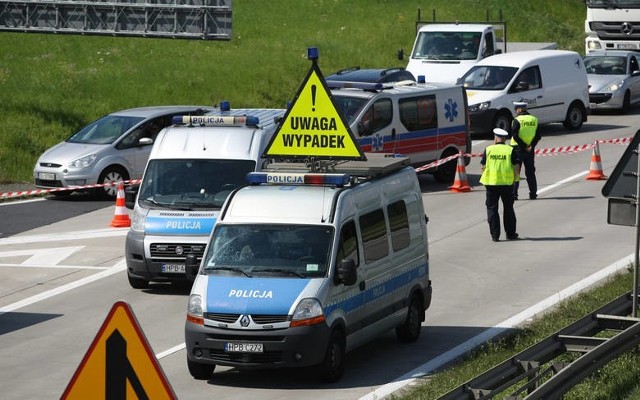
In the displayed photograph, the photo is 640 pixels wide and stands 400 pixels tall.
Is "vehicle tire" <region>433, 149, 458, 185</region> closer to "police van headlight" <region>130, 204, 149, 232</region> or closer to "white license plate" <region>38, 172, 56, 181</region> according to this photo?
"white license plate" <region>38, 172, 56, 181</region>

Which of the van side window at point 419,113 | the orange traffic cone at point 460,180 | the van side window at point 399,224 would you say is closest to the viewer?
the van side window at point 399,224

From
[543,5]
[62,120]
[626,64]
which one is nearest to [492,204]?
[62,120]

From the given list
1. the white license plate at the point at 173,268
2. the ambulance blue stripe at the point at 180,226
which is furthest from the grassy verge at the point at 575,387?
the white license plate at the point at 173,268

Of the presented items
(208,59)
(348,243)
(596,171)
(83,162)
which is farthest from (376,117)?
(208,59)

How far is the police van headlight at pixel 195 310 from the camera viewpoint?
13.6 meters

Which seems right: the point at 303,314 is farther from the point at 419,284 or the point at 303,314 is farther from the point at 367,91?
the point at 367,91

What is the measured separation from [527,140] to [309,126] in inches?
363

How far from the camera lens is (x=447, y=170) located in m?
27.7

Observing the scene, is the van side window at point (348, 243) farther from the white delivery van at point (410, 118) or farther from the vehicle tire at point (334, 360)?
the white delivery van at point (410, 118)

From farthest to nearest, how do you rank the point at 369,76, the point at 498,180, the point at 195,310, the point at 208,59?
the point at 208,59, the point at 369,76, the point at 498,180, the point at 195,310

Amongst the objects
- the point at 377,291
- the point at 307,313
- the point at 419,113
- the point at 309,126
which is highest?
the point at 309,126

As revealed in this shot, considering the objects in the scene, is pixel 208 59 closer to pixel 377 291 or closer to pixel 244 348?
pixel 377 291

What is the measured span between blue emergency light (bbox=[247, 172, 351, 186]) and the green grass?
15.4 metres

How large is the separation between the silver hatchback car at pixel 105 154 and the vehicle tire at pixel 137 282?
7.15 meters
